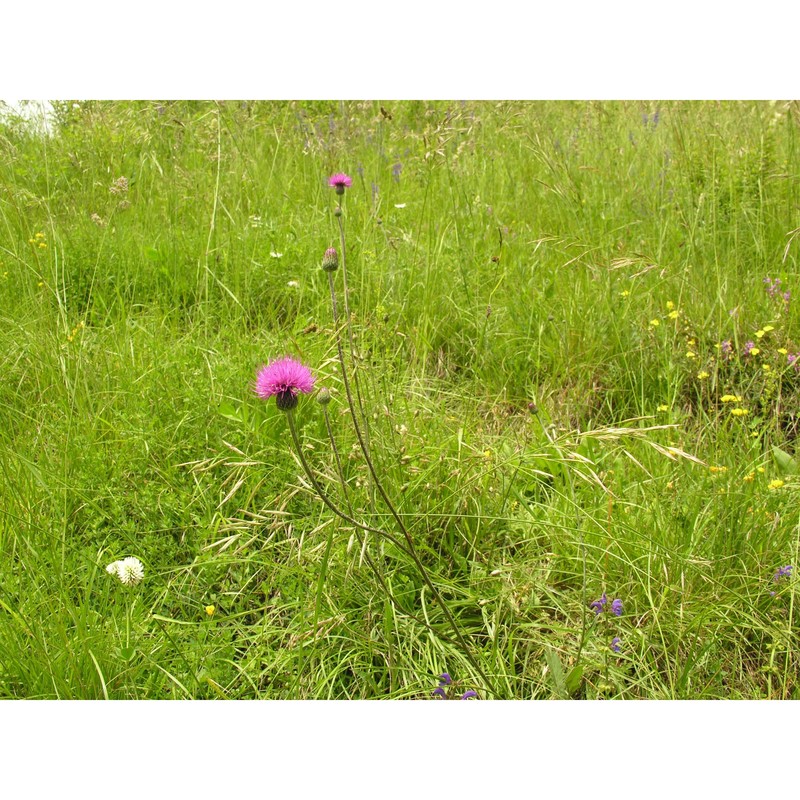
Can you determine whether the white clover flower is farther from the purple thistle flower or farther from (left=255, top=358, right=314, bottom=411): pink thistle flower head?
the purple thistle flower

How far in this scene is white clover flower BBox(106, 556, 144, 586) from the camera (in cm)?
118

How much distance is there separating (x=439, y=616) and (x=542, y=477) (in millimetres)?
398

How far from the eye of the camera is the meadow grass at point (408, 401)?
113 centimetres

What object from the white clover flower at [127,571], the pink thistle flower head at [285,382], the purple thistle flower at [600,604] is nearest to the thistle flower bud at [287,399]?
the pink thistle flower head at [285,382]

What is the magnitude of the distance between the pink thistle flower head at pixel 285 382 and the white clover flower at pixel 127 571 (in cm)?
48

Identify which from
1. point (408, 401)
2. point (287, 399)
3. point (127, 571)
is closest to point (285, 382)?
point (287, 399)

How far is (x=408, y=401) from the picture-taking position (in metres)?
1.53

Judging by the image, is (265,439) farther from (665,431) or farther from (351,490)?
(665,431)

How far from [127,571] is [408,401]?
669mm

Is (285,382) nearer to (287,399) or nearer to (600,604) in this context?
(287,399)

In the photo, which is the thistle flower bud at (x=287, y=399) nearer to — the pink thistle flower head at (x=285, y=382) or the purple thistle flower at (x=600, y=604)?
the pink thistle flower head at (x=285, y=382)

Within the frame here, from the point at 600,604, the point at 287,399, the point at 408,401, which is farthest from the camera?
the point at 408,401

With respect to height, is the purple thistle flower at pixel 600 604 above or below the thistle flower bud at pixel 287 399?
below
